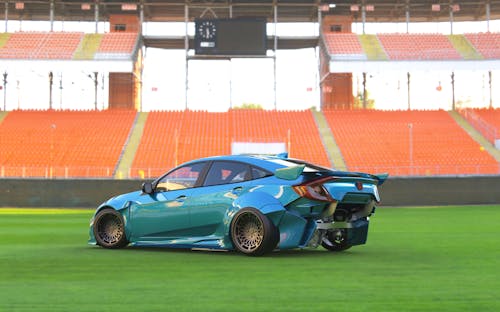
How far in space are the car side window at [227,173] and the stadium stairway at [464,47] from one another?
143 feet

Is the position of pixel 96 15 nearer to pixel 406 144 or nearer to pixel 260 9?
pixel 260 9

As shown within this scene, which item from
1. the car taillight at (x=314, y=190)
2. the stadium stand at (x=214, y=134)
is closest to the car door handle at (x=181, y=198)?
the car taillight at (x=314, y=190)

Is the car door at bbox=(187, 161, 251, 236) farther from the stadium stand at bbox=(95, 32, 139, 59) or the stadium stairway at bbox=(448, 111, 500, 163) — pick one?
the stadium stand at bbox=(95, 32, 139, 59)

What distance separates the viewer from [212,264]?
8109mm

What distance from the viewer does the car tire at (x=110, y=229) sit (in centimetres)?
1017

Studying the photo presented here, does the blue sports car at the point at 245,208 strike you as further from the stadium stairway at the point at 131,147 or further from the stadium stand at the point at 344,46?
the stadium stand at the point at 344,46

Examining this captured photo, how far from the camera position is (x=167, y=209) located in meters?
9.79

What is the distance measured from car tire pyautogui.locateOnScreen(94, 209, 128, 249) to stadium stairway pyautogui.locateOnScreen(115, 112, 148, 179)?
23.1 metres

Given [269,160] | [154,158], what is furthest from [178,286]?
[154,158]

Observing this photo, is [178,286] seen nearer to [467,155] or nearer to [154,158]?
[154,158]

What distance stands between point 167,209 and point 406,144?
3258 cm

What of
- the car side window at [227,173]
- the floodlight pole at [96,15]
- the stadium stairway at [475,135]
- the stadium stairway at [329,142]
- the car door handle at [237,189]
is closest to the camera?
the car door handle at [237,189]

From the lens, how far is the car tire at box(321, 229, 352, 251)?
367 inches

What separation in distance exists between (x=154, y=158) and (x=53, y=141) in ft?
22.8
